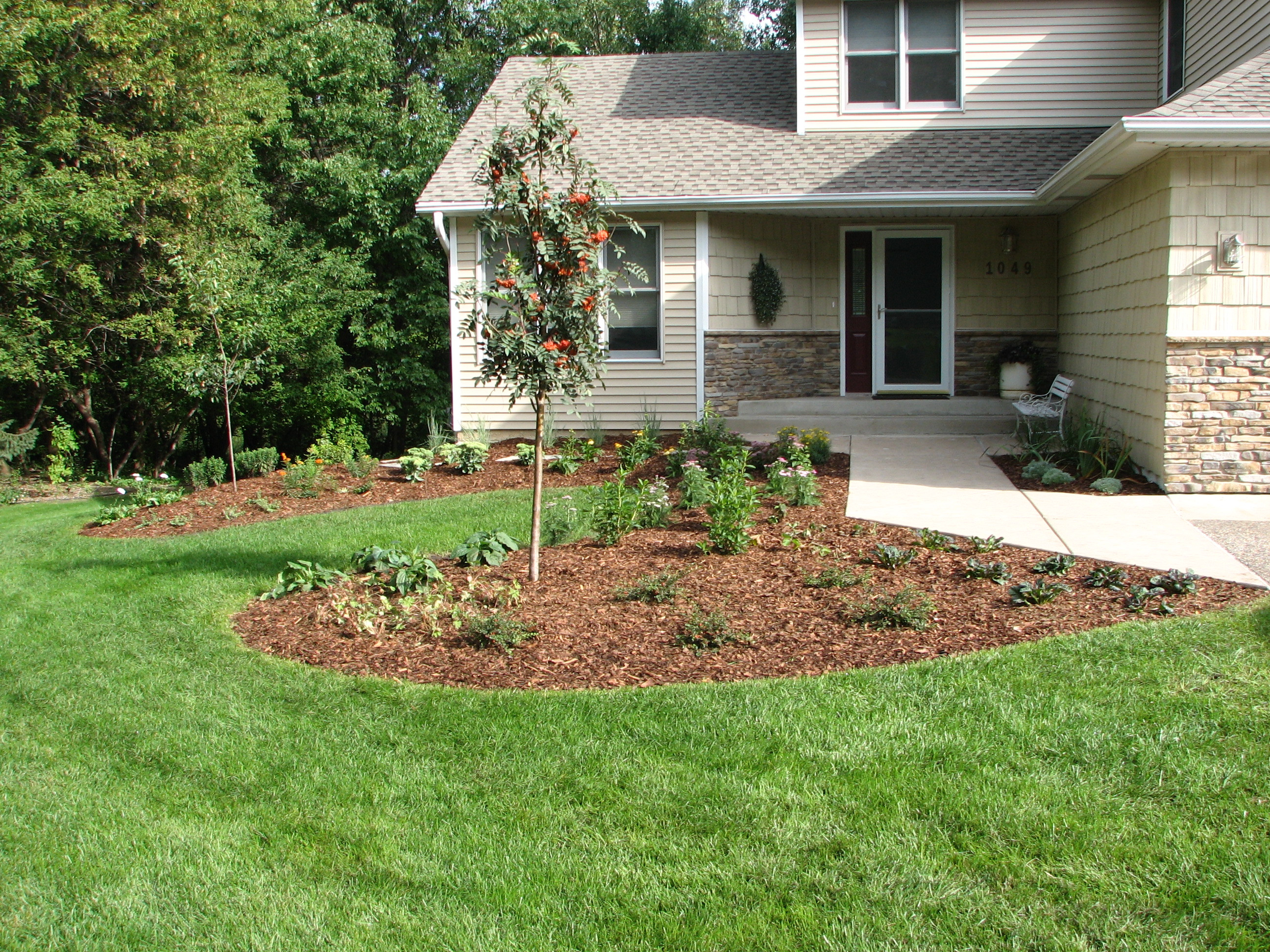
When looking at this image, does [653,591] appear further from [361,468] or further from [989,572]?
[361,468]

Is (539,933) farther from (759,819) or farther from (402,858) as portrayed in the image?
(759,819)

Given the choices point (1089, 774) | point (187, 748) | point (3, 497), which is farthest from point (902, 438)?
point (3, 497)

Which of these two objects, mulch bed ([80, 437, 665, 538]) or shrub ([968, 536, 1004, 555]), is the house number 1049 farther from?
shrub ([968, 536, 1004, 555])

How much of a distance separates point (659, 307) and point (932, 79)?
4.71m

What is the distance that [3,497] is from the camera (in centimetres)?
1294

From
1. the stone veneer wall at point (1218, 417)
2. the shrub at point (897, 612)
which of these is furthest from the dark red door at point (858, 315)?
the shrub at point (897, 612)

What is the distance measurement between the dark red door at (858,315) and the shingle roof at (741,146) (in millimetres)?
1178

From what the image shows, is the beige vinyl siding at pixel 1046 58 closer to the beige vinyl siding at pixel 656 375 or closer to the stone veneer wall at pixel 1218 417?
the beige vinyl siding at pixel 656 375

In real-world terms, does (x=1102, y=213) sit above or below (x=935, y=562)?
above

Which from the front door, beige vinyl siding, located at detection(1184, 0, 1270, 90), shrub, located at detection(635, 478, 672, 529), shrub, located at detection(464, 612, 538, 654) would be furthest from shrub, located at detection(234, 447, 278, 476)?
beige vinyl siding, located at detection(1184, 0, 1270, 90)

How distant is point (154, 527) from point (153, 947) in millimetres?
7456

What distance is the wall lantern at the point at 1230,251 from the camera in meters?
8.09

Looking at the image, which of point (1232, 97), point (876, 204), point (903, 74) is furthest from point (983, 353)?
point (1232, 97)

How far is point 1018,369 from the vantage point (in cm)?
1259
